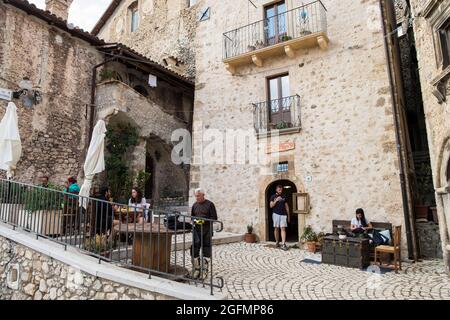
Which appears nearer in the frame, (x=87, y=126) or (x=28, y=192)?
(x=28, y=192)

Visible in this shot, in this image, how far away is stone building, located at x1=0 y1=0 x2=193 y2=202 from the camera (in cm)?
986

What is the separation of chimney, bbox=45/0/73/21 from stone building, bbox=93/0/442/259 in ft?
19.4

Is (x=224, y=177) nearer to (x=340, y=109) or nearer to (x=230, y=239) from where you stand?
(x=230, y=239)

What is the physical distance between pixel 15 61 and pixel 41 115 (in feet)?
5.89

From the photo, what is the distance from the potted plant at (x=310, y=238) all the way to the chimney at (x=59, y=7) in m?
13.0

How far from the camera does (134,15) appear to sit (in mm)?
21203

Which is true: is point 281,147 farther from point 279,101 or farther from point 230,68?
point 230,68

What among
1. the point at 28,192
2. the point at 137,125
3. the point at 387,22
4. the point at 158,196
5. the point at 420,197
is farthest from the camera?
the point at 158,196

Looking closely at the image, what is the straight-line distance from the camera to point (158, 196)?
14836 mm

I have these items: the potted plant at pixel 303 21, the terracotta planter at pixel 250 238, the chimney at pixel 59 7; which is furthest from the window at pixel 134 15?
the terracotta planter at pixel 250 238

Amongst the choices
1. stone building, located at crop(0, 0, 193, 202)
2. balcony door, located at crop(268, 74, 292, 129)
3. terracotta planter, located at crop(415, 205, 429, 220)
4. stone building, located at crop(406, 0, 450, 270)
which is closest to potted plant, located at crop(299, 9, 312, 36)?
balcony door, located at crop(268, 74, 292, 129)

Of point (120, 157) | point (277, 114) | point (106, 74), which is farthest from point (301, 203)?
point (106, 74)

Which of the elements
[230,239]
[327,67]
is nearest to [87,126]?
[230,239]

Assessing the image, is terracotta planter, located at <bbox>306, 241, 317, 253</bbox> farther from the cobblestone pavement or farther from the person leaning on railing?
the person leaning on railing
